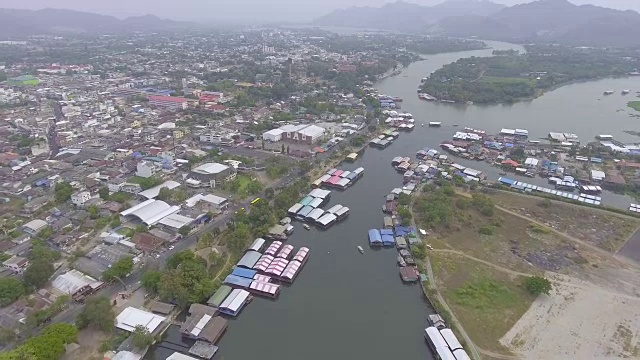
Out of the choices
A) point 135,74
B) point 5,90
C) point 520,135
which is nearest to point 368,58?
point 135,74

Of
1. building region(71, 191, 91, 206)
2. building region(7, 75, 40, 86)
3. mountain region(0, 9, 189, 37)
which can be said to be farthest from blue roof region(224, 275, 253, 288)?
mountain region(0, 9, 189, 37)

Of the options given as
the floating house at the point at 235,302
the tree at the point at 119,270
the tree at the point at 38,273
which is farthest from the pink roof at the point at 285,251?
the tree at the point at 38,273

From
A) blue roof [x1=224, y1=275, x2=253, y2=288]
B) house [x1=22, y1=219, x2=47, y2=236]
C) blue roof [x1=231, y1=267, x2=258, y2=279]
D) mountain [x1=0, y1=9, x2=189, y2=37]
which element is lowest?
blue roof [x1=224, y1=275, x2=253, y2=288]

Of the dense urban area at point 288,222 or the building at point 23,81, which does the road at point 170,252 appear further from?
the building at point 23,81

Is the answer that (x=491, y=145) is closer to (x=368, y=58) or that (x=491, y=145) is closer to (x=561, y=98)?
(x=561, y=98)

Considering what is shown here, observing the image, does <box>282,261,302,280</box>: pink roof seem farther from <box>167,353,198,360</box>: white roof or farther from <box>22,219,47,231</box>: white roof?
<box>22,219,47,231</box>: white roof

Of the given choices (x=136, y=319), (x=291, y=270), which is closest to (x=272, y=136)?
(x=291, y=270)
